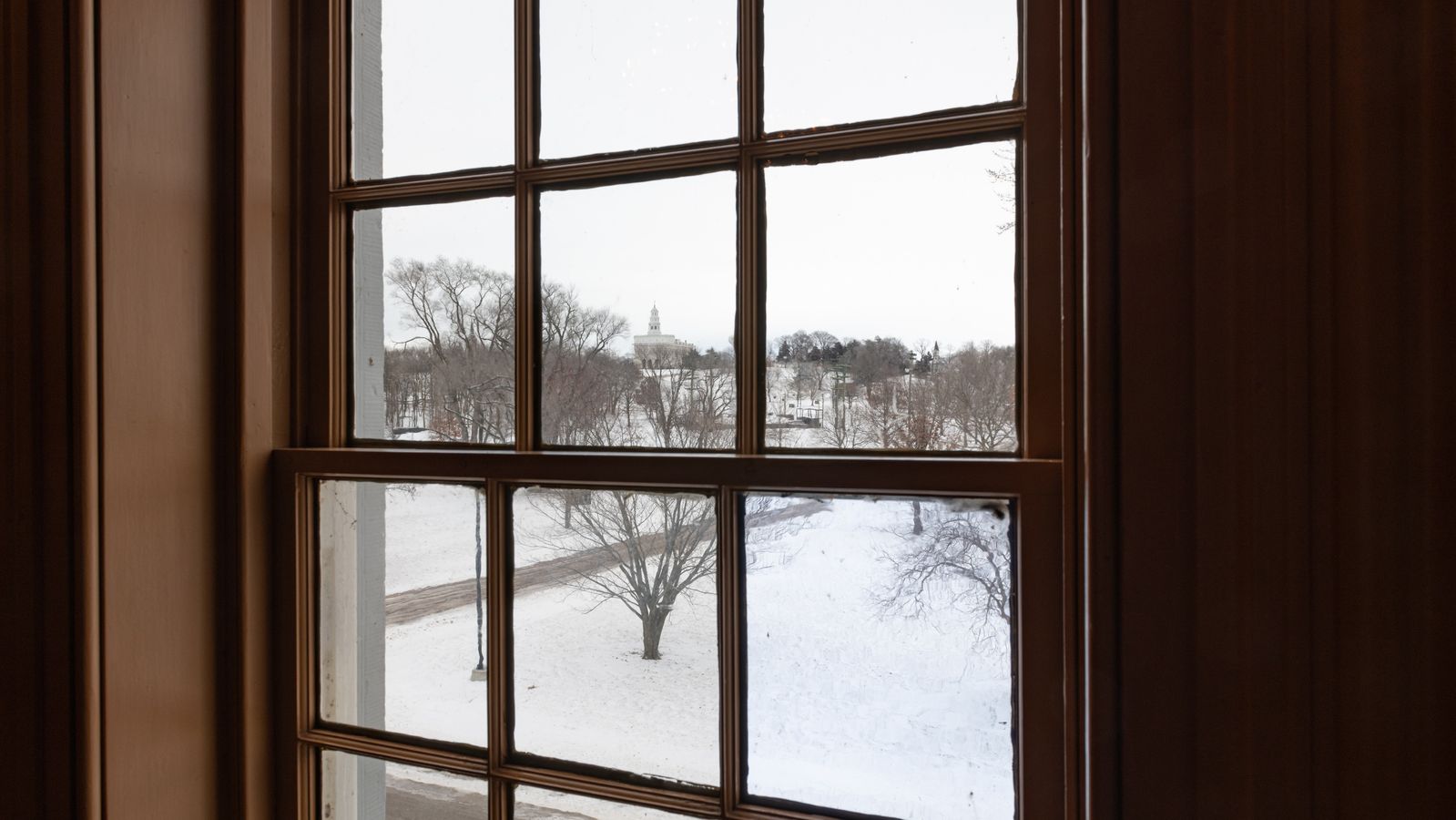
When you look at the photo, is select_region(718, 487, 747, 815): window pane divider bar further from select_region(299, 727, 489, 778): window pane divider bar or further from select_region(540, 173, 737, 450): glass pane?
select_region(299, 727, 489, 778): window pane divider bar

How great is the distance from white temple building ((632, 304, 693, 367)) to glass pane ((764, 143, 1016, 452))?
0.10 meters

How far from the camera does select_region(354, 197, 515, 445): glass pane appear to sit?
919 mm

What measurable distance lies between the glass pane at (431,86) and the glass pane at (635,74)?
6 centimetres

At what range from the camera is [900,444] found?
75 cm

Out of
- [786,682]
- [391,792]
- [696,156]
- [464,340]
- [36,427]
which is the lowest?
[391,792]

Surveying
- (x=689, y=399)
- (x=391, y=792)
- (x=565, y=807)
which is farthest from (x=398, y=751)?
(x=689, y=399)

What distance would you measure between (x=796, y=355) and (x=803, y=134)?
220 mm

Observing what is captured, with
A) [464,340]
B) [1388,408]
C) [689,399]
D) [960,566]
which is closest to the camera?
[1388,408]

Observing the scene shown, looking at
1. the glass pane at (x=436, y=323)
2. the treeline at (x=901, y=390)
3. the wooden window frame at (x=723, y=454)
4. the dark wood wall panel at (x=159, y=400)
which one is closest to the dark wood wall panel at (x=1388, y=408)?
the wooden window frame at (x=723, y=454)

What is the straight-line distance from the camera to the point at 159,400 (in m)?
0.87

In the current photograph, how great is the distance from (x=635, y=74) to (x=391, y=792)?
2.96ft

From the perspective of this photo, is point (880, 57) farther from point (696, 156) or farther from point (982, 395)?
point (982, 395)

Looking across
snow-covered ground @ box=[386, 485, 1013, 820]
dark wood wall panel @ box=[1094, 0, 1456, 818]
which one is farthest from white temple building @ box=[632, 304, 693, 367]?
dark wood wall panel @ box=[1094, 0, 1456, 818]

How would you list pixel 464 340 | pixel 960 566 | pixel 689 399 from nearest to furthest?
pixel 960 566
pixel 689 399
pixel 464 340
